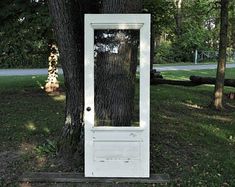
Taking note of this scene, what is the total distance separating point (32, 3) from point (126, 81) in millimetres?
7246

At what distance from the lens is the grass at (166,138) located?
21.7 feet

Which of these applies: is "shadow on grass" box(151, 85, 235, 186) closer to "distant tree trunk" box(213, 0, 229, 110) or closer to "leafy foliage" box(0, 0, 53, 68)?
"distant tree trunk" box(213, 0, 229, 110)

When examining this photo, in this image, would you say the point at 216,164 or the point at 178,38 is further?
the point at 178,38

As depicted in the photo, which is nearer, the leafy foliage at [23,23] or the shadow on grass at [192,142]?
the shadow on grass at [192,142]

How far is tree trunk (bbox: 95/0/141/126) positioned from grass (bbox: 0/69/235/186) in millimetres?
924

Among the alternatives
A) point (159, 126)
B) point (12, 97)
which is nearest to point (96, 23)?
point (159, 126)

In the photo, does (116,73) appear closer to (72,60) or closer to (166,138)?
(72,60)

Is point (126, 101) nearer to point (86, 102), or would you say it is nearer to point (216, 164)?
point (86, 102)

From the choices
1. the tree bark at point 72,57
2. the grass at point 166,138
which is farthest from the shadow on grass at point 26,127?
the tree bark at point 72,57

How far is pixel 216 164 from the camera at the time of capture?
6.96 meters

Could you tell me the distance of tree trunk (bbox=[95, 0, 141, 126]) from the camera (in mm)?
6254

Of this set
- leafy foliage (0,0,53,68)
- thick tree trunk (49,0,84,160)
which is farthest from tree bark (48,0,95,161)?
leafy foliage (0,0,53,68)

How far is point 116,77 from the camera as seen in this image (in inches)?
253

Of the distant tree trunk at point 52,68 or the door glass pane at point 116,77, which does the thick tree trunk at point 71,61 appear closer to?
the door glass pane at point 116,77
